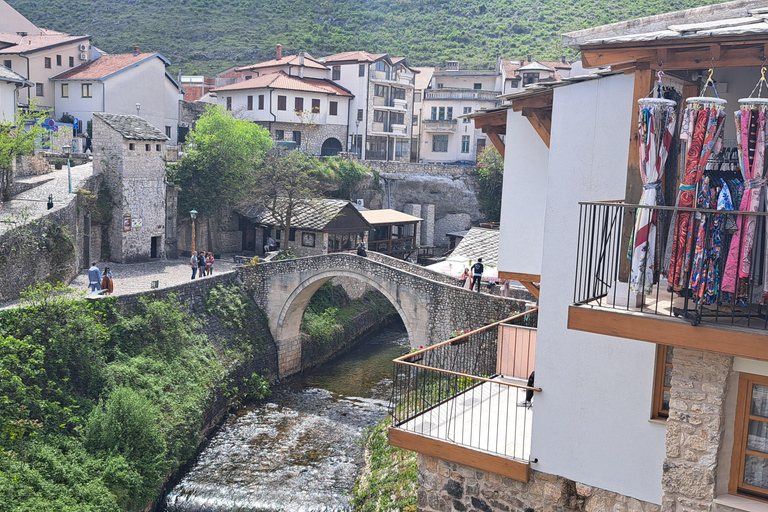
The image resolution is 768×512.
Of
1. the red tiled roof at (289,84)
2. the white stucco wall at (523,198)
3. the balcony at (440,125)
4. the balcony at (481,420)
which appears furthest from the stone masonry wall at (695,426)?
the balcony at (440,125)

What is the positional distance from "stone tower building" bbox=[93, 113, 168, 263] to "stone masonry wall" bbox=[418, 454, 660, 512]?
23378 millimetres

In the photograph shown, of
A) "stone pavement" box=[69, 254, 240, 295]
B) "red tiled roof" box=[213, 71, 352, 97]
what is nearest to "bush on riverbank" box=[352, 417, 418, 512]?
"stone pavement" box=[69, 254, 240, 295]

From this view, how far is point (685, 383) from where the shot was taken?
7.32m

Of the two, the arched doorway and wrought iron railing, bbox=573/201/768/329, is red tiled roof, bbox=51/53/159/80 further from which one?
wrought iron railing, bbox=573/201/768/329

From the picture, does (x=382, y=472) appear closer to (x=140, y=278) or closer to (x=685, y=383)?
(x=685, y=383)

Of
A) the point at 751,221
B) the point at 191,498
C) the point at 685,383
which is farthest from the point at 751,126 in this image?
the point at 191,498

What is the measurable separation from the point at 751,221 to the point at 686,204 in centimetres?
56

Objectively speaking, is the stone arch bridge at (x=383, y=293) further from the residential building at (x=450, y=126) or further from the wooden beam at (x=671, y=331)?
the residential building at (x=450, y=126)

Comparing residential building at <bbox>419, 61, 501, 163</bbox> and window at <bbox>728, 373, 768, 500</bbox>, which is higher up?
residential building at <bbox>419, 61, 501, 163</bbox>

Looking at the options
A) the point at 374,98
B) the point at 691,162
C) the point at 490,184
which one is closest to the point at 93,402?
the point at 691,162

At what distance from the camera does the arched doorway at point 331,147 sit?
50.4 meters

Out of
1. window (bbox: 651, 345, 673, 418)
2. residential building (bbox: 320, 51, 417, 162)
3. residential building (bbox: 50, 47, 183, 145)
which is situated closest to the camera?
window (bbox: 651, 345, 673, 418)

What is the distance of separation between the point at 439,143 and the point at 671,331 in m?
50.1

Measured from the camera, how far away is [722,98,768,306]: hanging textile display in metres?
6.44
